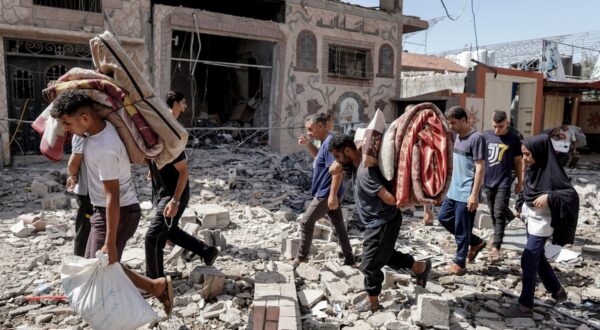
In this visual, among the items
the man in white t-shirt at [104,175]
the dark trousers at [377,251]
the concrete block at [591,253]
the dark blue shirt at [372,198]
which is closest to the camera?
the man in white t-shirt at [104,175]

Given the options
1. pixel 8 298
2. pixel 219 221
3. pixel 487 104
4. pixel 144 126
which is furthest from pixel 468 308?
pixel 487 104

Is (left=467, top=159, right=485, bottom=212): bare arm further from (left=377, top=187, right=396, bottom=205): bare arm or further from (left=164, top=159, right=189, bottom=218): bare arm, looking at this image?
(left=164, top=159, right=189, bottom=218): bare arm

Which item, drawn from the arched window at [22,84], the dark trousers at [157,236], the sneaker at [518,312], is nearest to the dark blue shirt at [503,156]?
the sneaker at [518,312]

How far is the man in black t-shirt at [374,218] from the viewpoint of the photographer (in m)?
3.57

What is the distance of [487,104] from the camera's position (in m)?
15.6

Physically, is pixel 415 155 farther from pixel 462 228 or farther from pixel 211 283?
pixel 211 283

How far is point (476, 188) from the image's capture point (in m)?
4.59

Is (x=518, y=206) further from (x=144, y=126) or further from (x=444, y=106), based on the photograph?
(x=444, y=106)

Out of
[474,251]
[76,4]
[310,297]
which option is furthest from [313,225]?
[76,4]

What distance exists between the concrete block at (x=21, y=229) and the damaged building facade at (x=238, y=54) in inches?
133

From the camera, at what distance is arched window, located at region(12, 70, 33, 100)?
9.57m

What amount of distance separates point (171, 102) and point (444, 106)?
1205 cm

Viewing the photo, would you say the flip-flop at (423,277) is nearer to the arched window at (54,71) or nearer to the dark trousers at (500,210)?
the dark trousers at (500,210)

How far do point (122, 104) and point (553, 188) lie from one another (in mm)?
3418
